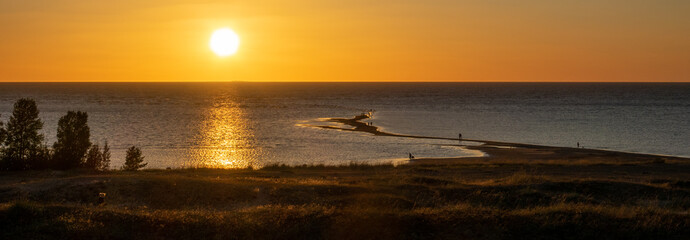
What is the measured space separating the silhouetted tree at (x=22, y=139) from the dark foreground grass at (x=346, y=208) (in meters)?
4.06

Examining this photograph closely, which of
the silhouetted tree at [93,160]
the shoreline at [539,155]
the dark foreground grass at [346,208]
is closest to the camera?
the dark foreground grass at [346,208]

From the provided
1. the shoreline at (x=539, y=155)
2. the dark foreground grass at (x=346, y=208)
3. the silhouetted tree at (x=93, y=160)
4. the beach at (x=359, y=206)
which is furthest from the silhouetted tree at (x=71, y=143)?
the shoreline at (x=539, y=155)

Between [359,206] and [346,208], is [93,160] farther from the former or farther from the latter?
[346,208]

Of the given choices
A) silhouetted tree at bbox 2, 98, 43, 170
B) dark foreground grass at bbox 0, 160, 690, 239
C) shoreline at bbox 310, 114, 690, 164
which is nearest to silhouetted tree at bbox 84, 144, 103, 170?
silhouetted tree at bbox 2, 98, 43, 170

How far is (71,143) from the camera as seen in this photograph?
1538 inches

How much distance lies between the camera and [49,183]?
24.9 meters

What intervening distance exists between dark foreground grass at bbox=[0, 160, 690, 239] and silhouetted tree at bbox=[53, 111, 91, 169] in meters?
4.35

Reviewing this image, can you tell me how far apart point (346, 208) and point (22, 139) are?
2970 centimetres

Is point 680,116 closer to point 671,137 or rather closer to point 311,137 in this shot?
point 671,137

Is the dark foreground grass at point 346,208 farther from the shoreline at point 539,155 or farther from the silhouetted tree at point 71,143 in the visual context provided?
the shoreline at point 539,155

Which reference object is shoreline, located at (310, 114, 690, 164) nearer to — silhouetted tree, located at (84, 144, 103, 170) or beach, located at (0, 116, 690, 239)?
beach, located at (0, 116, 690, 239)

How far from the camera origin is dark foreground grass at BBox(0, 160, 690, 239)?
1503 cm

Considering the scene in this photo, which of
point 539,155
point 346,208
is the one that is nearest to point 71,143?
point 346,208

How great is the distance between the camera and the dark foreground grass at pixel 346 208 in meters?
15.0
